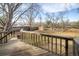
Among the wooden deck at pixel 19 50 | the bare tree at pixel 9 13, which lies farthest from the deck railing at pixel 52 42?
the bare tree at pixel 9 13

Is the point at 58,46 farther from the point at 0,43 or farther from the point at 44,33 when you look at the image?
the point at 0,43

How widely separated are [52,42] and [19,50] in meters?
0.30

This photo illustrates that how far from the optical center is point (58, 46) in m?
1.75

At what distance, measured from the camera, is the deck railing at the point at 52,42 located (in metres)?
1.73

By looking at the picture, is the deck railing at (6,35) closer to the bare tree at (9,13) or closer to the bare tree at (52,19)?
the bare tree at (9,13)

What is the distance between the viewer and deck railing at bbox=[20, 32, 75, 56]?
1.73 meters

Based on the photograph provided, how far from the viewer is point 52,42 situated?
1.78 metres

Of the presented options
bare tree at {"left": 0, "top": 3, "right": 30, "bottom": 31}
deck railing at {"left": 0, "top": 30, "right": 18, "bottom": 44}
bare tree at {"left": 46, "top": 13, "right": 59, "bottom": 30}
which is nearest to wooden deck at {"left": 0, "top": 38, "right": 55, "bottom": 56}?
deck railing at {"left": 0, "top": 30, "right": 18, "bottom": 44}

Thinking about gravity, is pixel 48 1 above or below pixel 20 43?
above

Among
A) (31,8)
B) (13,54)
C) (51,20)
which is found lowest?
(13,54)

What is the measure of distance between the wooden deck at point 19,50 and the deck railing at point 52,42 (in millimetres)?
37

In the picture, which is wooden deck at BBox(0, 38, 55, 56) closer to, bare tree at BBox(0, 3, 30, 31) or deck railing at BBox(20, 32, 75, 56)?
deck railing at BBox(20, 32, 75, 56)

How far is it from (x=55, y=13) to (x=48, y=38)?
0.75ft

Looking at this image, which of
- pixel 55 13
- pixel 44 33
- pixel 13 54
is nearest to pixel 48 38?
pixel 44 33
